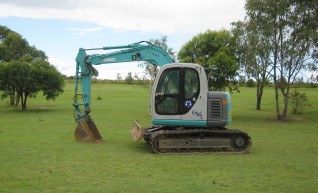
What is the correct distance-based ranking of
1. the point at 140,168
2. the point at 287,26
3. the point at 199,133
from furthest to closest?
the point at 287,26
the point at 199,133
the point at 140,168

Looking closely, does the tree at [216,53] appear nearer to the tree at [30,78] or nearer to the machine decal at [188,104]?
the tree at [30,78]

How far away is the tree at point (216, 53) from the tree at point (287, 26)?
233 cm

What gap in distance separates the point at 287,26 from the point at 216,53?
4477 mm

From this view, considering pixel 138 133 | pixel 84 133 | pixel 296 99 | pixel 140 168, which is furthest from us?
pixel 296 99

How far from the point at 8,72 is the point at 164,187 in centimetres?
2295

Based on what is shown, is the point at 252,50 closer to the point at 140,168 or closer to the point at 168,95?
the point at 168,95

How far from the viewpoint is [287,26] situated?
987 inches

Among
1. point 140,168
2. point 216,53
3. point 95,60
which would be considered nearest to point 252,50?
point 216,53

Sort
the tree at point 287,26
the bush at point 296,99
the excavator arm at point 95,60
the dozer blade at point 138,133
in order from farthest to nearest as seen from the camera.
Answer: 1. the bush at point 296,99
2. the tree at point 287,26
3. the excavator arm at point 95,60
4. the dozer blade at point 138,133

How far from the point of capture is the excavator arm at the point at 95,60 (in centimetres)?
1427

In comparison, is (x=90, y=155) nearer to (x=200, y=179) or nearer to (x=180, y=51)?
(x=200, y=179)

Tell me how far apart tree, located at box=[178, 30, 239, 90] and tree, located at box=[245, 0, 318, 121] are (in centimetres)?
233

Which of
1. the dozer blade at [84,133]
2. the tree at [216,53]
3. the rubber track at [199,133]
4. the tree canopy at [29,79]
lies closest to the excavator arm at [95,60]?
the dozer blade at [84,133]

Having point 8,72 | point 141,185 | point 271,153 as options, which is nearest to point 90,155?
point 141,185
